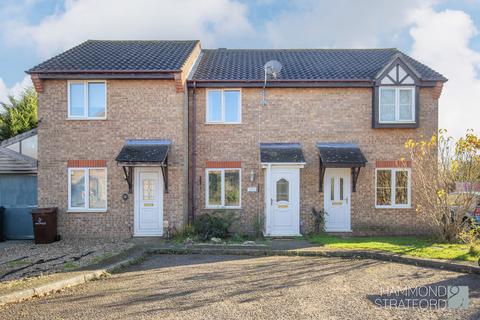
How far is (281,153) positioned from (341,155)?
7.03 ft

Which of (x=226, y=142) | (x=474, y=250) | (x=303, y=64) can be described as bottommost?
(x=474, y=250)

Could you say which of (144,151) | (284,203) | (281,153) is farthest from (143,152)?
(284,203)

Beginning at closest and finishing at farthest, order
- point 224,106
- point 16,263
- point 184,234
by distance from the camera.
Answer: point 16,263 < point 184,234 < point 224,106

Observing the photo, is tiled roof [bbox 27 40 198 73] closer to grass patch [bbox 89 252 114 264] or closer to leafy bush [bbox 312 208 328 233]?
grass patch [bbox 89 252 114 264]

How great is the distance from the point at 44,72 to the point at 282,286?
11067 mm

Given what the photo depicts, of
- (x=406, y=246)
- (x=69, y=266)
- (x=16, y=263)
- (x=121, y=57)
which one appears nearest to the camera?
(x=69, y=266)

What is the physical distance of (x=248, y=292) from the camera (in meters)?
7.05

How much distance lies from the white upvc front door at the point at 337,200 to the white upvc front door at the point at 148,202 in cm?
614

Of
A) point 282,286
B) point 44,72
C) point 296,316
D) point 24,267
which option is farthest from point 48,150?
point 296,316

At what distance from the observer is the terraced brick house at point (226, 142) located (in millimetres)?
13359

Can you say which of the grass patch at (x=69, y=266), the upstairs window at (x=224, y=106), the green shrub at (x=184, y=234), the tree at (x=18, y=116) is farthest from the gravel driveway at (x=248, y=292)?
the tree at (x=18, y=116)

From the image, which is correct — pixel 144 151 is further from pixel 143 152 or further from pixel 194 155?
pixel 194 155

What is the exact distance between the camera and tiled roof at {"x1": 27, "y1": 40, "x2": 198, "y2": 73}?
1334 centimetres

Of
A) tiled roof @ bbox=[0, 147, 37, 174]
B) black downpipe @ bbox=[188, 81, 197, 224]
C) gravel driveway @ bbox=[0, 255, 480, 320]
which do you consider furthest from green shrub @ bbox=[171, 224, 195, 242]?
tiled roof @ bbox=[0, 147, 37, 174]
